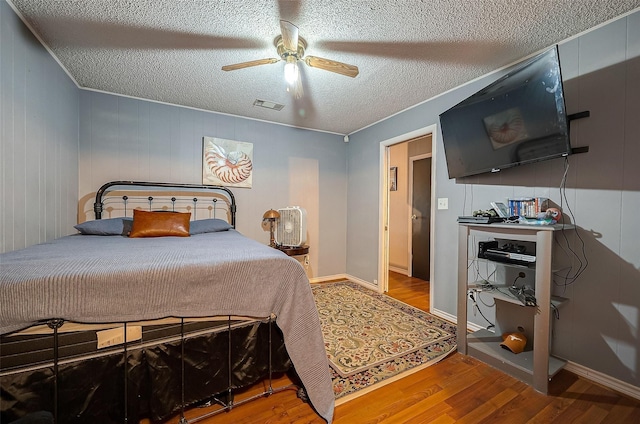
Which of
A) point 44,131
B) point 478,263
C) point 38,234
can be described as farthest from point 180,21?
point 478,263

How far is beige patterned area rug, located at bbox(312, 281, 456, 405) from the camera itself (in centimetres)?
165

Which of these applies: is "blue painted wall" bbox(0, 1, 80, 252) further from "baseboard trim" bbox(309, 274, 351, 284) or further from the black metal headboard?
"baseboard trim" bbox(309, 274, 351, 284)

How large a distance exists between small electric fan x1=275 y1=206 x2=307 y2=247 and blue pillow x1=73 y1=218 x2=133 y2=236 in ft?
5.59

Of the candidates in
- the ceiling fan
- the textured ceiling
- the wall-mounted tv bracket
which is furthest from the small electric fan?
the wall-mounted tv bracket

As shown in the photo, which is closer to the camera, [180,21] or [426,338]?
[180,21]

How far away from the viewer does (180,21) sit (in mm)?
1682

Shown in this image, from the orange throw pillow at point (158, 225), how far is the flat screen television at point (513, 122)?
2719mm

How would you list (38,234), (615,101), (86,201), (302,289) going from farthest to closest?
(86,201), (38,234), (615,101), (302,289)

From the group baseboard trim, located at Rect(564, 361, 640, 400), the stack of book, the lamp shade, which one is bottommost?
baseboard trim, located at Rect(564, 361, 640, 400)

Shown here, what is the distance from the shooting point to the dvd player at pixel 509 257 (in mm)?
1755

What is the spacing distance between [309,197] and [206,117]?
1778 mm

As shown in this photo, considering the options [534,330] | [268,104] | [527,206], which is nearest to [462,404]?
[534,330]

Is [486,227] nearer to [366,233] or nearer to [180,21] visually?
[366,233]

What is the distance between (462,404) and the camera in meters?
1.44
